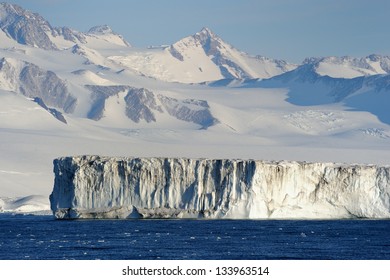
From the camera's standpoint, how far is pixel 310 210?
9094 cm

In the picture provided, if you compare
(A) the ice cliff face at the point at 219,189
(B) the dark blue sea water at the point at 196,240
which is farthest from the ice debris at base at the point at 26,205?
(B) the dark blue sea water at the point at 196,240

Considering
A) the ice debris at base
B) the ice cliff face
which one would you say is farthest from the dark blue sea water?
the ice debris at base

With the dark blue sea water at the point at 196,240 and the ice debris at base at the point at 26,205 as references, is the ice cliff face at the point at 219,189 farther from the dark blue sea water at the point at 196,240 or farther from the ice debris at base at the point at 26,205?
the ice debris at base at the point at 26,205

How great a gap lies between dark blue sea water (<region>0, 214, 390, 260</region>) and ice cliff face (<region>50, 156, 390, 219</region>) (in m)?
0.96

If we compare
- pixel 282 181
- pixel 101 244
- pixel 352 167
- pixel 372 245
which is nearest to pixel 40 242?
pixel 101 244

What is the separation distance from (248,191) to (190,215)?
4673 millimetres

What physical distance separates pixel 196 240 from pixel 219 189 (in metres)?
17.2

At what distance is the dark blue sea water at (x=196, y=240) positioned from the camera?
2485 inches

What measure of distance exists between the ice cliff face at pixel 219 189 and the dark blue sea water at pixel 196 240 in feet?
3.14

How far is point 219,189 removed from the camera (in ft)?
291

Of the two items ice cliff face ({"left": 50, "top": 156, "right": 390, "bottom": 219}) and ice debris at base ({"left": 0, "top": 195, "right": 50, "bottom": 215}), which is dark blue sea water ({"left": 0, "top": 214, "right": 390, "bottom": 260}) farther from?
ice debris at base ({"left": 0, "top": 195, "right": 50, "bottom": 215})

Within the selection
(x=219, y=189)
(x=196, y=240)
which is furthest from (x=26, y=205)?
(x=196, y=240)

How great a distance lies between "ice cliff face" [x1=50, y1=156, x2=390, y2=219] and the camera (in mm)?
88688
